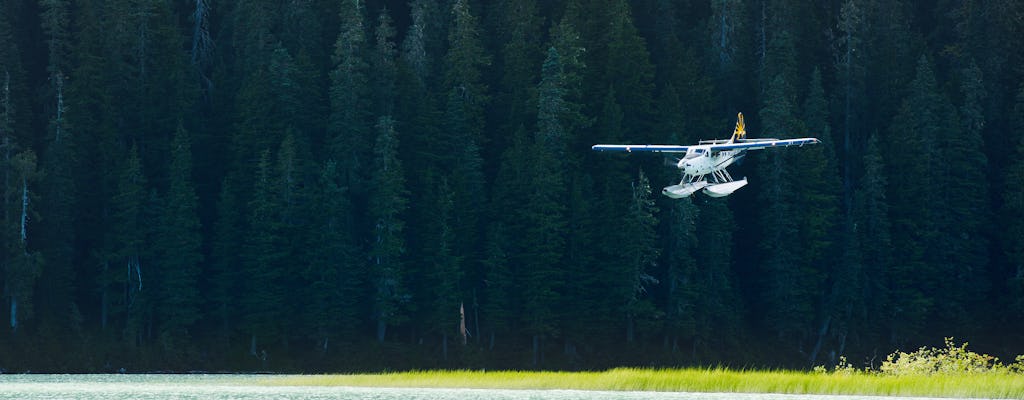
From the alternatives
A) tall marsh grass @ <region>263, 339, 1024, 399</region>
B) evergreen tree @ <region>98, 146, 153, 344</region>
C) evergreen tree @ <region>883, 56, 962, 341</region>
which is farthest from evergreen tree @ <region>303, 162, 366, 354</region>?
tall marsh grass @ <region>263, 339, 1024, 399</region>

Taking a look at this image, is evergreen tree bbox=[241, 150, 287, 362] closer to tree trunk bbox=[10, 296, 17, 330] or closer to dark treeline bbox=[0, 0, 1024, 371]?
dark treeline bbox=[0, 0, 1024, 371]

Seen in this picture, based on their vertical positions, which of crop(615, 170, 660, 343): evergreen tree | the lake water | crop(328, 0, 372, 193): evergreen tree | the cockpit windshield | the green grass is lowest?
the lake water

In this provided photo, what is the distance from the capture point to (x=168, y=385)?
54.6 m

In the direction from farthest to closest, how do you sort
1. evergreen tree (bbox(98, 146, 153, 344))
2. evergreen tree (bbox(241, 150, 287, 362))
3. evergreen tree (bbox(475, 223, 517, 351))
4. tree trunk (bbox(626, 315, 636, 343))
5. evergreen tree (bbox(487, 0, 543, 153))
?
evergreen tree (bbox(487, 0, 543, 153)) → tree trunk (bbox(626, 315, 636, 343)) → evergreen tree (bbox(475, 223, 517, 351)) → evergreen tree (bbox(98, 146, 153, 344)) → evergreen tree (bbox(241, 150, 287, 362))

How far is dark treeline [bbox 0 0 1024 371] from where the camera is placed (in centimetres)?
7850

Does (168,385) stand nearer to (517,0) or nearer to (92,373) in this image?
(92,373)

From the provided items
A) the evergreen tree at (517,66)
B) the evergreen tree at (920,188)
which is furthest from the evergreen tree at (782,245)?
the evergreen tree at (517,66)

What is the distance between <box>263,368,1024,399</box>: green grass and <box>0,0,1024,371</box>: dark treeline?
27.5 metres

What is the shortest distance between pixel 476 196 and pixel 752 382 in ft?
123

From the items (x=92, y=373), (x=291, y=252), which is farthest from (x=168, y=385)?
(x=291, y=252)

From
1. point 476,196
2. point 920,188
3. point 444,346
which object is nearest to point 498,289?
point 444,346

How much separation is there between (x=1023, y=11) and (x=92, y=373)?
4943 cm

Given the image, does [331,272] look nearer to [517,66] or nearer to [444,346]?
[444,346]

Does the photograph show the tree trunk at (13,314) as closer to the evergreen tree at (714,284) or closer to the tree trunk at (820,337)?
the evergreen tree at (714,284)
